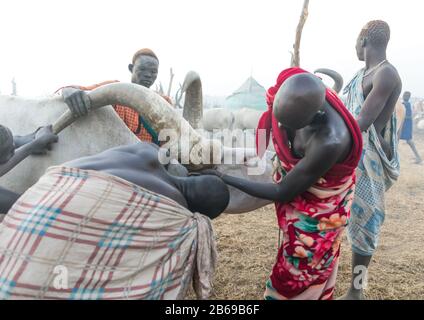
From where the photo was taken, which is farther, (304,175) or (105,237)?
(304,175)

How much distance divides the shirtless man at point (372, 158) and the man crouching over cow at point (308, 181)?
0.65m

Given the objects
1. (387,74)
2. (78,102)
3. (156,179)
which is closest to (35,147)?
(78,102)

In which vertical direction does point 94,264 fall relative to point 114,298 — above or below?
above

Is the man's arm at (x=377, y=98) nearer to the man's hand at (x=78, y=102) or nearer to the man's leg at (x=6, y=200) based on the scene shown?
the man's hand at (x=78, y=102)

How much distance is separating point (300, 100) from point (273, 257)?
7.92 feet

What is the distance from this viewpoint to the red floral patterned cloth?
74.9 inches

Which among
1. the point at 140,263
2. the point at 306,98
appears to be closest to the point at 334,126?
the point at 306,98

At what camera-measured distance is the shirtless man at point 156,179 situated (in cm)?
160

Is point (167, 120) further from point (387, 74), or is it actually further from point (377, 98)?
point (387, 74)

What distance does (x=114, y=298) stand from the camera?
1.42m

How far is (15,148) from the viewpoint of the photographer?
249 cm

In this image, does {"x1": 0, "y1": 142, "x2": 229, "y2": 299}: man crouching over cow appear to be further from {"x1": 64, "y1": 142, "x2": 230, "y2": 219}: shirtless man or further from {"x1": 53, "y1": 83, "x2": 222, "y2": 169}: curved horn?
{"x1": 53, "y1": 83, "x2": 222, "y2": 169}: curved horn

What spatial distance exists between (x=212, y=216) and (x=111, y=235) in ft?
1.88

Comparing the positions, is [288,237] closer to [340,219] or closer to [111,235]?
[340,219]
